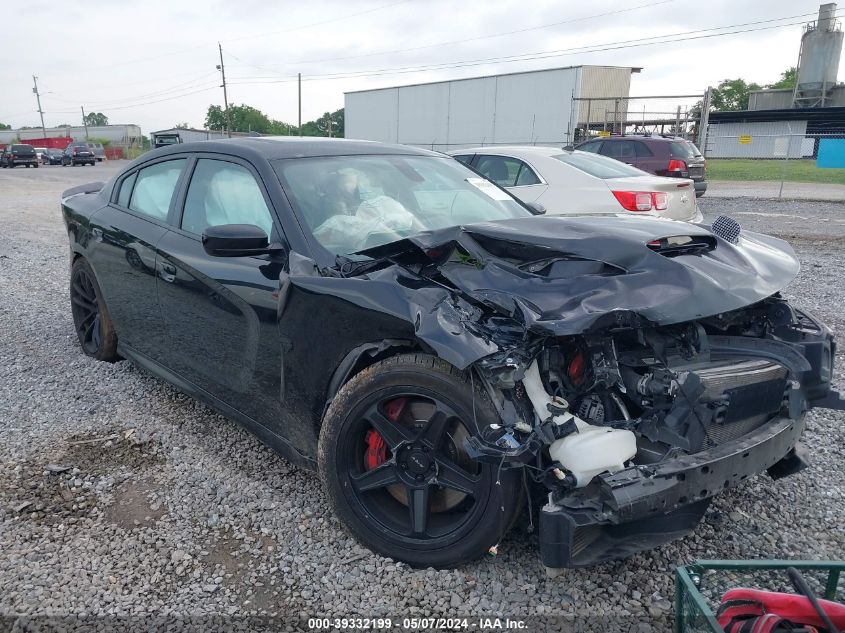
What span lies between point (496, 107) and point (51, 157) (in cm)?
3687

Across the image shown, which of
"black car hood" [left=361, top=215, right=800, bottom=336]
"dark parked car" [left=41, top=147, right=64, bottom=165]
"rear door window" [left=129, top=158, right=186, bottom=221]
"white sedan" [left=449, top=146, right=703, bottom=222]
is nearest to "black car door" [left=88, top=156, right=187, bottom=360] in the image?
"rear door window" [left=129, top=158, right=186, bottom=221]

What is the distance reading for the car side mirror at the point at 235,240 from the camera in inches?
115

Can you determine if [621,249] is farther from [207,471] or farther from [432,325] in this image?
[207,471]

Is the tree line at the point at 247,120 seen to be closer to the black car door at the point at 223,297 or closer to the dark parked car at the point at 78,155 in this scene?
the dark parked car at the point at 78,155

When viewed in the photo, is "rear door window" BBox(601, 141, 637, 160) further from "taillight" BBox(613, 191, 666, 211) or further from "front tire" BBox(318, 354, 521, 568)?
"front tire" BBox(318, 354, 521, 568)

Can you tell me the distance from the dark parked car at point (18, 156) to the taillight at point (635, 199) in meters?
47.2

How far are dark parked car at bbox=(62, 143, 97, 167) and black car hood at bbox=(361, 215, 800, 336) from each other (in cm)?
5056

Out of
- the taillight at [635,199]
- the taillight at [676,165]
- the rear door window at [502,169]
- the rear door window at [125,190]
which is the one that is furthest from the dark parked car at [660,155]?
the rear door window at [125,190]

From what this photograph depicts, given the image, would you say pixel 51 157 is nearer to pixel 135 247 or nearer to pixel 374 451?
pixel 135 247

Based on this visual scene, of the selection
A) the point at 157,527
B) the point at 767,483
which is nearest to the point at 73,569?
the point at 157,527

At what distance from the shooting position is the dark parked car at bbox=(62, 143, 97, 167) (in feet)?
152

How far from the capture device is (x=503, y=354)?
2227 millimetres

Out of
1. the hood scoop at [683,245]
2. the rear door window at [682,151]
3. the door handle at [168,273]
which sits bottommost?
the door handle at [168,273]

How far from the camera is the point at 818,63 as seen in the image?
190ft
